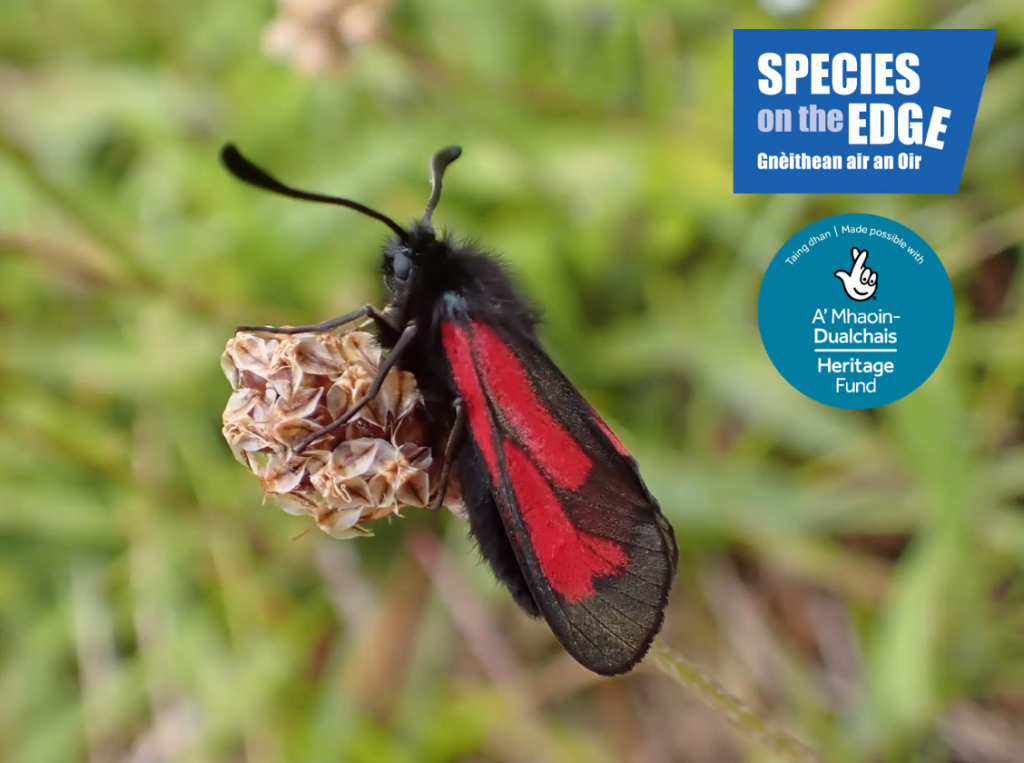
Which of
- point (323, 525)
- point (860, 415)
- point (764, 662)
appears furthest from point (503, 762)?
point (323, 525)

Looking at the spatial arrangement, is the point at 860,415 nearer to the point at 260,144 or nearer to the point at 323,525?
the point at 323,525

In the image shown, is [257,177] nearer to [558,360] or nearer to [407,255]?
[407,255]

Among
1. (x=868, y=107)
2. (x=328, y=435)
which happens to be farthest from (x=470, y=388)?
(x=868, y=107)

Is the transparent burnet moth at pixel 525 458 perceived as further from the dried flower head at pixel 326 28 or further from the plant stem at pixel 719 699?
the dried flower head at pixel 326 28

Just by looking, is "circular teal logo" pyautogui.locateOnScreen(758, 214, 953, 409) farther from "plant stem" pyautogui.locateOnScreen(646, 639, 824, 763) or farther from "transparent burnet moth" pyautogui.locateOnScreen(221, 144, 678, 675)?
"plant stem" pyautogui.locateOnScreen(646, 639, 824, 763)

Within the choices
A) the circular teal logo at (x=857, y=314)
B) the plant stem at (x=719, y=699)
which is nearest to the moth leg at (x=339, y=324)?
the plant stem at (x=719, y=699)

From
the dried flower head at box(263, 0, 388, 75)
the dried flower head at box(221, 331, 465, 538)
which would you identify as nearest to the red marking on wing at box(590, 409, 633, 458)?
the dried flower head at box(221, 331, 465, 538)
